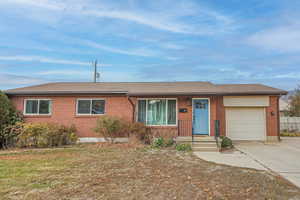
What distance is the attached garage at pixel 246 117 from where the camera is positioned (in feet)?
37.9

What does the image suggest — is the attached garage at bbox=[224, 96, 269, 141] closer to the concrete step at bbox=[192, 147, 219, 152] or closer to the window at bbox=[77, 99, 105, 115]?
the concrete step at bbox=[192, 147, 219, 152]

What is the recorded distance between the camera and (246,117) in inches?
467

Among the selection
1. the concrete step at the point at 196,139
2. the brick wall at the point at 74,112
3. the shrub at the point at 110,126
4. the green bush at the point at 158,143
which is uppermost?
the brick wall at the point at 74,112

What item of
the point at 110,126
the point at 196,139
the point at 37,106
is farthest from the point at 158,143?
the point at 37,106

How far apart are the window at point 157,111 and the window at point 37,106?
18.9 ft

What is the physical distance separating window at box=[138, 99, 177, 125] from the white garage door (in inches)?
158

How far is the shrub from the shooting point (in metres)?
9.95

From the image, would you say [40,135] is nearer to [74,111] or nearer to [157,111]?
[74,111]

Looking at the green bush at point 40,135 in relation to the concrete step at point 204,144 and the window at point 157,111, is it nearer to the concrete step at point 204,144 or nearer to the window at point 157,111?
the window at point 157,111

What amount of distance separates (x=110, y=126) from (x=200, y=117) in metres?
5.09

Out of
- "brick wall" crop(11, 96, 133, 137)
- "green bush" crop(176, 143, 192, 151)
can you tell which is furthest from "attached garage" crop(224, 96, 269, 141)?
"brick wall" crop(11, 96, 133, 137)

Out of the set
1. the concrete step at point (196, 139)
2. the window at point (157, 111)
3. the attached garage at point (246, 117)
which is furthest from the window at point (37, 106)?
the attached garage at point (246, 117)

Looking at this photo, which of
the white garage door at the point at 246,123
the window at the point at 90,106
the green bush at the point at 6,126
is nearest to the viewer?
the green bush at the point at 6,126

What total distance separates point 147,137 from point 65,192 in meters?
6.60
